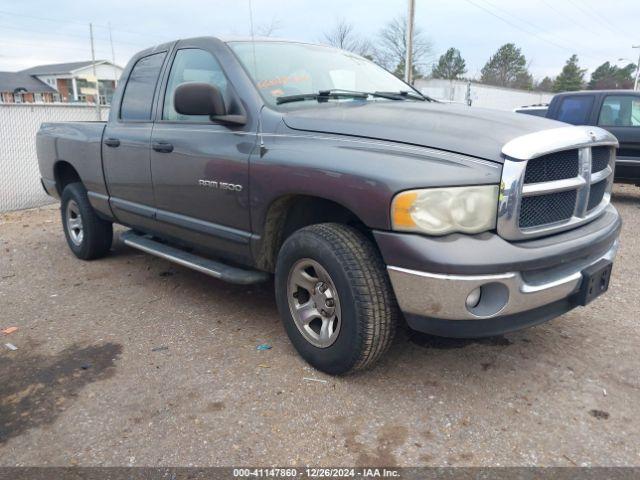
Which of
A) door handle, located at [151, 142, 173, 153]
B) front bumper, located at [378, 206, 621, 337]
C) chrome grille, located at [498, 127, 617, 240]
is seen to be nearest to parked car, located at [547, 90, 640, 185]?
chrome grille, located at [498, 127, 617, 240]

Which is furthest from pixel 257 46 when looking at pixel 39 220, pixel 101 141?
pixel 39 220

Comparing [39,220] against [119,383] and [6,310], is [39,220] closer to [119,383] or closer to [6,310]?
[6,310]

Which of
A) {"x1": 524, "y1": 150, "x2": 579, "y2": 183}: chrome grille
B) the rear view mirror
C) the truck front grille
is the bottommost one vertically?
the truck front grille

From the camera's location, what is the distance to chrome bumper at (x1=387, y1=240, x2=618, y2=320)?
2.27 m

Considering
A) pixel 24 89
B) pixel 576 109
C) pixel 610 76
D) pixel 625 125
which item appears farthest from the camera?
pixel 610 76

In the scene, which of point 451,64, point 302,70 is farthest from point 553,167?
point 451,64

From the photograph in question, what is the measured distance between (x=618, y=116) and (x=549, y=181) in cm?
670

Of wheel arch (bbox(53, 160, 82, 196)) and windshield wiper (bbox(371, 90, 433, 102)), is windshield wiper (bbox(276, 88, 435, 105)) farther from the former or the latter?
wheel arch (bbox(53, 160, 82, 196))

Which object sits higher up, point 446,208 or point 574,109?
point 574,109

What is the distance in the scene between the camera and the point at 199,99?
3066 mm

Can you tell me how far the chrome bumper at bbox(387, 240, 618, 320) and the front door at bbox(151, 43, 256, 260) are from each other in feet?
3.92

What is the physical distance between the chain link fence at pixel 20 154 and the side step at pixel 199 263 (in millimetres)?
4740

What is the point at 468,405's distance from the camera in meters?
2.63

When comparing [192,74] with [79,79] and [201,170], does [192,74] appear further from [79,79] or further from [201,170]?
[79,79]
